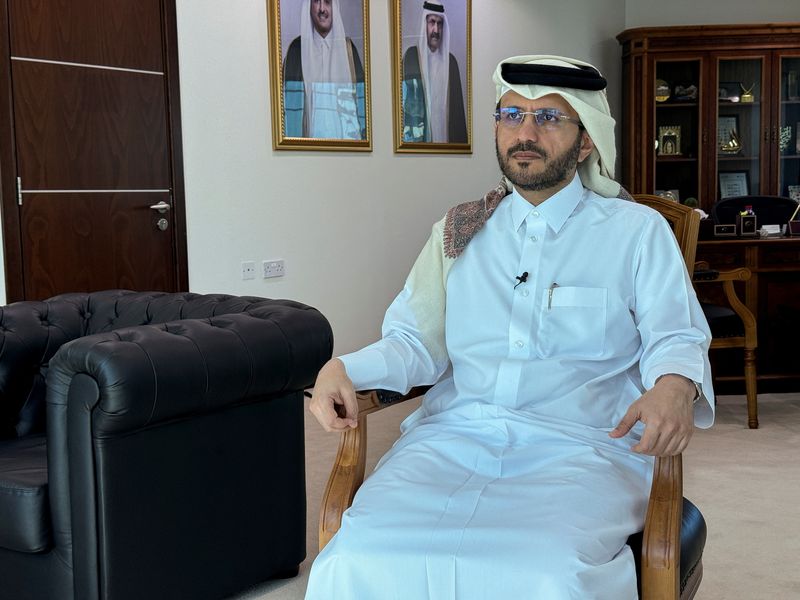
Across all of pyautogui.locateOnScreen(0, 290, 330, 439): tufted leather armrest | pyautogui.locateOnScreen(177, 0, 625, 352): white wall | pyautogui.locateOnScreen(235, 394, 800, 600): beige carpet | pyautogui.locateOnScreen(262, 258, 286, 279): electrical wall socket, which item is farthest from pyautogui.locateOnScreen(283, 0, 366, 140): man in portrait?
pyautogui.locateOnScreen(0, 290, 330, 439): tufted leather armrest

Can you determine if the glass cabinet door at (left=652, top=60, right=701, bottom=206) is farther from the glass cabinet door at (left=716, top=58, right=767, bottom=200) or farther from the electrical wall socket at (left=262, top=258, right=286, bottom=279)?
the electrical wall socket at (left=262, top=258, right=286, bottom=279)

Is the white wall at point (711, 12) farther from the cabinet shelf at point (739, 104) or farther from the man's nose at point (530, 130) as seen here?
the man's nose at point (530, 130)

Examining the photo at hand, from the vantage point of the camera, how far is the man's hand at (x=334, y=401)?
184cm

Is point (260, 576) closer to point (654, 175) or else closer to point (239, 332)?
A: point (239, 332)

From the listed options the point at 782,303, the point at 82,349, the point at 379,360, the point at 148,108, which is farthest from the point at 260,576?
the point at 782,303

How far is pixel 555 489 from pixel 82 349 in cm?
116

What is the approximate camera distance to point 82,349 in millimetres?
2271

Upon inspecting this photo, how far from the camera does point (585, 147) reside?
85.7 inches

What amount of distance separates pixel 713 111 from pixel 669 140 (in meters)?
0.40

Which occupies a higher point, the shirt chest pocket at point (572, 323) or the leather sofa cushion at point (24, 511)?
the shirt chest pocket at point (572, 323)

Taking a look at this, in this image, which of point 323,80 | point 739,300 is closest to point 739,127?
point 739,300

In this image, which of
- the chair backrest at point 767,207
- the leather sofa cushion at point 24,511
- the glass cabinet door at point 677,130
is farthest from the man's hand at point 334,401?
the glass cabinet door at point 677,130

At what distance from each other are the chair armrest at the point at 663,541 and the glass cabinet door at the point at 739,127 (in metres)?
6.59

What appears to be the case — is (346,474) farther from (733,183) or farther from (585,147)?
(733,183)
